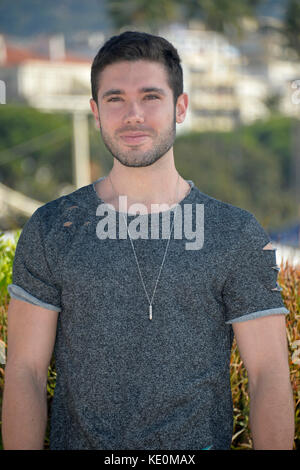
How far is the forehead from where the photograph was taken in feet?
7.47

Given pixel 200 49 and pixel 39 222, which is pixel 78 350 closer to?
pixel 39 222

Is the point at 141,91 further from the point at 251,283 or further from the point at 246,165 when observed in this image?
the point at 246,165

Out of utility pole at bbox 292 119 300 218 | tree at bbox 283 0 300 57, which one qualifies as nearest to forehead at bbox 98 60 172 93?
utility pole at bbox 292 119 300 218

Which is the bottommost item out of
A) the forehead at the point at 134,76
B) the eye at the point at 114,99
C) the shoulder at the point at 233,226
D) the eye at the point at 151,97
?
the shoulder at the point at 233,226

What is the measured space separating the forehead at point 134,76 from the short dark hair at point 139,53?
0.07ft

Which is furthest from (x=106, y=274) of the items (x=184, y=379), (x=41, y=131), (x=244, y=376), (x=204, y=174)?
(x=41, y=131)

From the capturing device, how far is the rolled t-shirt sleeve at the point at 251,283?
7.04 feet

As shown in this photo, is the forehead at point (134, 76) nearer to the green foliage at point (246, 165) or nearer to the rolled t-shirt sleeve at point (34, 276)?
the rolled t-shirt sleeve at point (34, 276)

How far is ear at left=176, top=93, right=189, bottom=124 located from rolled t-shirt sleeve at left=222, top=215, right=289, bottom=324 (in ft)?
1.77

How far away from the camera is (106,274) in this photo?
2174 mm

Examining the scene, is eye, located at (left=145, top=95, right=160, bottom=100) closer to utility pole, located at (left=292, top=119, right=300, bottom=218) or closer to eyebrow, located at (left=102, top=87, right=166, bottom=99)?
eyebrow, located at (left=102, top=87, right=166, bottom=99)

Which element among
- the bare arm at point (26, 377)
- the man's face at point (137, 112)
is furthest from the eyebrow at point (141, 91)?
the bare arm at point (26, 377)

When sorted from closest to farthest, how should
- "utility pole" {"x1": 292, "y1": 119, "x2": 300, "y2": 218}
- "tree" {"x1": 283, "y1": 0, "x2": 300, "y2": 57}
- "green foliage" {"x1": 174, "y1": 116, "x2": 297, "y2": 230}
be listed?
"green foliage" {"x1": 174, "y1": 116, "x2": 297, "y2": 230} < "utility pole" {"x1": 292, "y1": 119, "x2": 300, "y2": 218} < "tree" {"x1": 283, "y1": 0, "x2": 300, "y2": 57}

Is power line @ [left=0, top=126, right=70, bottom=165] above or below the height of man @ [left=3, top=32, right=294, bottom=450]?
above
